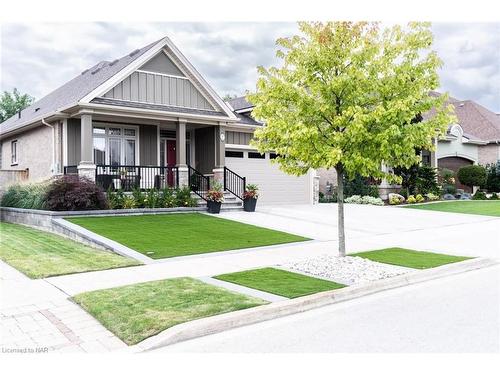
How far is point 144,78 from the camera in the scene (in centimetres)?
1734

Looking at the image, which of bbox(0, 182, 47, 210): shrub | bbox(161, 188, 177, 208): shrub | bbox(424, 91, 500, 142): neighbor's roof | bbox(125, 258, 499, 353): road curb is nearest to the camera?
bbox(125, 258, 499, 353): road curb

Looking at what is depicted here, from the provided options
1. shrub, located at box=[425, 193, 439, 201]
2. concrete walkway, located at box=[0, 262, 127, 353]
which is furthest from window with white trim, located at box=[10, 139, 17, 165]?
shrub, located at box=[425, 193, 439, 201]

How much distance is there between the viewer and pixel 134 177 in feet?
56.5

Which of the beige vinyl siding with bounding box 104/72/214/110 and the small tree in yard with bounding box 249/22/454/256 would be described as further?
the beige vinyl siding with bounding box 104/72/214/110

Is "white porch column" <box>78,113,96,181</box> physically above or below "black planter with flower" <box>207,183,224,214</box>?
above

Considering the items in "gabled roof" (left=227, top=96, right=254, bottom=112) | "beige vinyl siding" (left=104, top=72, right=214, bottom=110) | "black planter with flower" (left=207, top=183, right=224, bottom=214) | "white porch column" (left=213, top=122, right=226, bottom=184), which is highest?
"gabled roof" (left=227, top=96, right=254, bottom=112)

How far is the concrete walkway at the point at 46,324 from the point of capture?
4785 mm

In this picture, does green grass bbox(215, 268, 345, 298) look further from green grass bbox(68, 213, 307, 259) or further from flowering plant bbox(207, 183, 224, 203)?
flowering plant bbox(207, 183, 224, 203)

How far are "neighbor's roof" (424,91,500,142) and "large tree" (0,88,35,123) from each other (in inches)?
1445

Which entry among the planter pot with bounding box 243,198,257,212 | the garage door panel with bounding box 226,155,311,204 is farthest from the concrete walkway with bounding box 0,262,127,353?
the garage door panel with bounding box 226,155,311,204

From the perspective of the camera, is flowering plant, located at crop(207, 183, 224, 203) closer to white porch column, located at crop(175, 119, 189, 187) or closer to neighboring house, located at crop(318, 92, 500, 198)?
white porch column, located at crop(175, 119, 189, 187)

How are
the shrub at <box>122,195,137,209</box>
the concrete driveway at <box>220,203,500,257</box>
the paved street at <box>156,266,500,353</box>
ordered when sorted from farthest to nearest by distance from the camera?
the shrub at <box>122,195,137,209</box> < the concrete driveway at <box>220,203,500,257</box> < the paved street at <box>156,266,500,353</box>

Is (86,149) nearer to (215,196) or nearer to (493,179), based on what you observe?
(215,196)

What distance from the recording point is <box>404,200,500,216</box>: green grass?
65.6ft
